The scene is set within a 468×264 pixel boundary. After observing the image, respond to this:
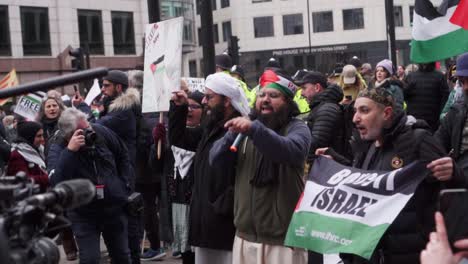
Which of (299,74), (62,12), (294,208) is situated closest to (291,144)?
(294,208)

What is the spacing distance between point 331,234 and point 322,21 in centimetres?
6507

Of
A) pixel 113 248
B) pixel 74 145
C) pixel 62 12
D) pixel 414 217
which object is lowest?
pixel 113 248

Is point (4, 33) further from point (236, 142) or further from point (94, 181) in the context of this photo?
point (236, 142)

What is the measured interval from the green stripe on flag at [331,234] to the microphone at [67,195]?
2.70 meters

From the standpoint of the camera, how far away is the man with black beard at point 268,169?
5.24 metres

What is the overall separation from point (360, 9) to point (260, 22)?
27.4 feet

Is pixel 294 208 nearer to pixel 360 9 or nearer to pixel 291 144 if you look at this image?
pixel 291 144

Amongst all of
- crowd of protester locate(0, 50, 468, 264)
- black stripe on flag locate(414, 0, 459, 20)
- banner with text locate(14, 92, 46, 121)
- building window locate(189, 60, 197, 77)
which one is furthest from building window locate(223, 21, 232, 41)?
black stripe on flag locate(414, 0, 459, 20)

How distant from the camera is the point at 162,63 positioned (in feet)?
24.1

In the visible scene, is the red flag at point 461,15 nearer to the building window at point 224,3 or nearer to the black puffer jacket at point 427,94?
the black puffer jacket at point 427,94

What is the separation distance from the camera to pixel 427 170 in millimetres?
4684

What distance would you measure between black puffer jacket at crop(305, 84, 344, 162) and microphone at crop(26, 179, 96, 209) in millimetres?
5139

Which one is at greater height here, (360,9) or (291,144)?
(360,9)

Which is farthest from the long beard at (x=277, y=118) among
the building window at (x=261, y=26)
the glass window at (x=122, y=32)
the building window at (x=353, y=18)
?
the building window at (x=261, y=26)
